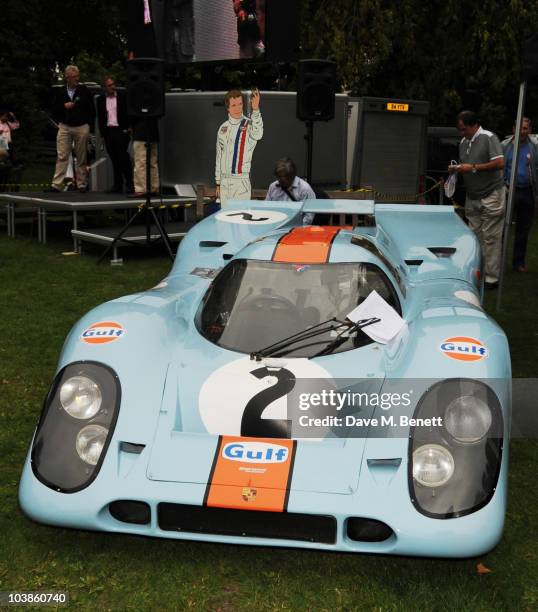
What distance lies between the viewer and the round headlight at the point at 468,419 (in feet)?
11.1

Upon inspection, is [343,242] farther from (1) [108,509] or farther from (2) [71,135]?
(2) [71,135]

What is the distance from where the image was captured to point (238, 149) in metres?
10.2

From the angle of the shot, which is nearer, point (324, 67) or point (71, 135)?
point (324, 67)

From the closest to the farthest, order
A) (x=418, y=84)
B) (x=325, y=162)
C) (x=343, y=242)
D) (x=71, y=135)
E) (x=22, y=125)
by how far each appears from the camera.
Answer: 1. (x=343, y=242)
2. (x=71, y=135)
3. (x=325, y=162)
4. (x=418, y=84)
5. (x=22, y=125)

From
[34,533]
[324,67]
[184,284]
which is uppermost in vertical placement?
[324,67]

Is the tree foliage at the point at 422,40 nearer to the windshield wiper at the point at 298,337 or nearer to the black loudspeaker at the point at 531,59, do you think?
the black loudspeaker at the point at 531,59

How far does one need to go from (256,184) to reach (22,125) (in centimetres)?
1236

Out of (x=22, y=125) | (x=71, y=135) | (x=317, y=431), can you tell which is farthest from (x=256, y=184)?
(x=22, y=125)

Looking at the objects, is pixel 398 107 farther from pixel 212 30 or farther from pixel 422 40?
pixel 422 40

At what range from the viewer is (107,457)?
3.44 meters

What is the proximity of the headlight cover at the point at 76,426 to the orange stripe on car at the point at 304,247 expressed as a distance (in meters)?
1.35

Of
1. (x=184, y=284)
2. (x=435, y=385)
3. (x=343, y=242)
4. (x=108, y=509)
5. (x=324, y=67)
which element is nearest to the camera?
(x=108, y=509)

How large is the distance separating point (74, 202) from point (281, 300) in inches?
284

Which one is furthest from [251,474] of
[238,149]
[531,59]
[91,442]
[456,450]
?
[238,149]
